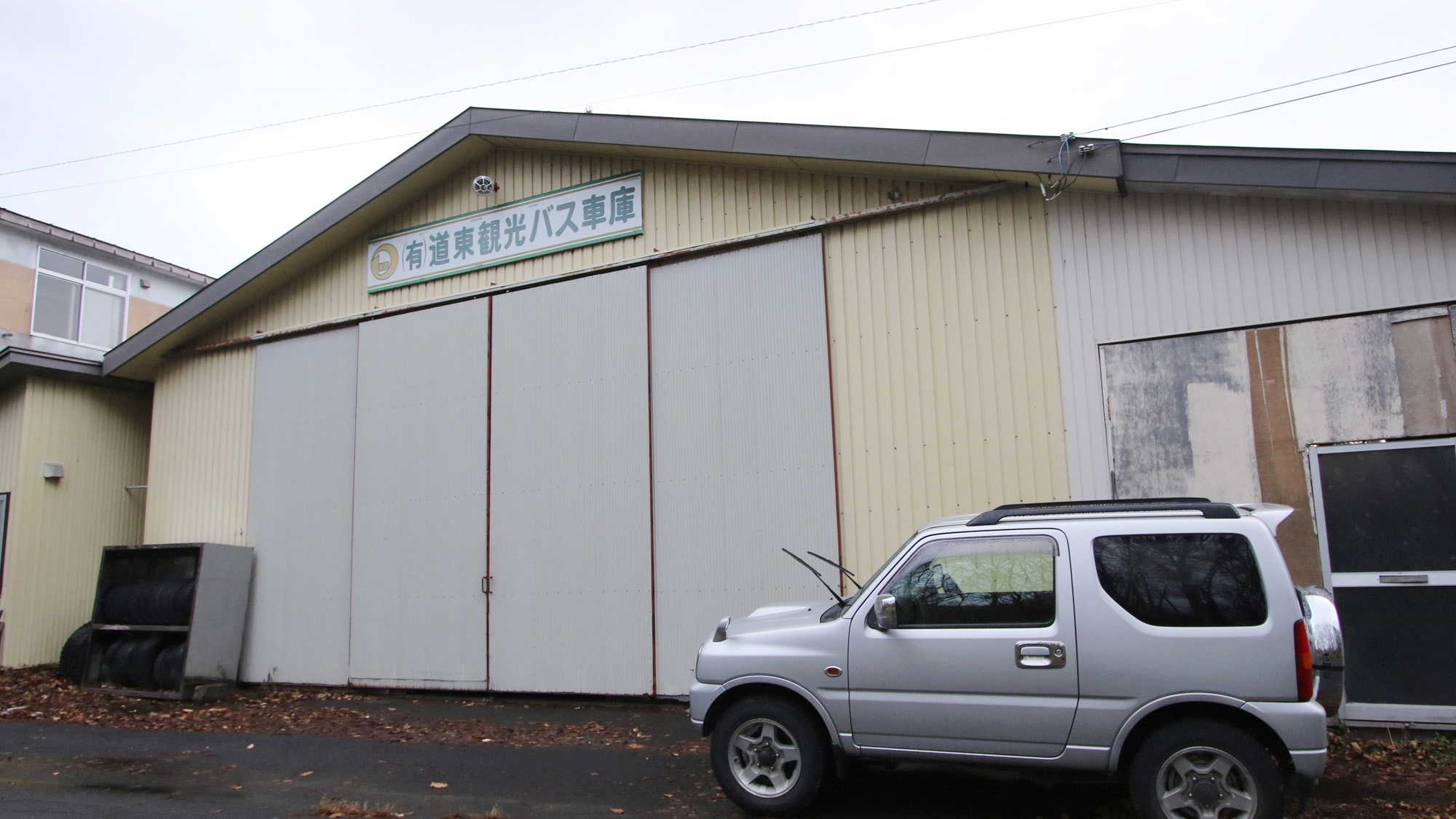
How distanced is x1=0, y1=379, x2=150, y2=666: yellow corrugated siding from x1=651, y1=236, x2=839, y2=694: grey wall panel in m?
10.4

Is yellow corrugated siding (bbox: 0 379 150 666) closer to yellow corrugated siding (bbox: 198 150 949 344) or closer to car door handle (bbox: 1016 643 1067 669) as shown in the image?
yellow corrugated siding (bbox: 198 150 949 344)

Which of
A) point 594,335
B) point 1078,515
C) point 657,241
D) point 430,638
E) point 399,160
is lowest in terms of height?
point 430,638

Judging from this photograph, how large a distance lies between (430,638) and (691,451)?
433 cm

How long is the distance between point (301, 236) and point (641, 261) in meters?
5.41

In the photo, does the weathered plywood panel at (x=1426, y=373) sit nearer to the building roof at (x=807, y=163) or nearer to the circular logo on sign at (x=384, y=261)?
the building roof at (x=807, y=163)

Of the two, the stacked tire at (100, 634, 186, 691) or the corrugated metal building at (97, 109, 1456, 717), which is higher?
the corrugated metal building at (97, 109, 1456, 717)

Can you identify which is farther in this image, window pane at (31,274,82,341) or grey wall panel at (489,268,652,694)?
window pane at (31,274,82,341)

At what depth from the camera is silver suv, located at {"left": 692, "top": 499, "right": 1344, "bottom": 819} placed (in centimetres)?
504

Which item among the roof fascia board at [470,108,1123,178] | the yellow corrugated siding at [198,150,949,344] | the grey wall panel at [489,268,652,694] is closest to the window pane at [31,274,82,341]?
the yellow corrugated siding at [198,150,949,344]

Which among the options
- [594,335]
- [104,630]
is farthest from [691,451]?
[104,630]

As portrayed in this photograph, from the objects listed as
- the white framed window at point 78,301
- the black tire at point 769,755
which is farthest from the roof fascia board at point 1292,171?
the white framed window at point 78,301

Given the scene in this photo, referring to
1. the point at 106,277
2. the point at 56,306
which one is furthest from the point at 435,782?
the point at 106,277

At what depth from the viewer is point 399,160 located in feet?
41.2

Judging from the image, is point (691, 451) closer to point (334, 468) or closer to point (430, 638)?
point (430, 638)
